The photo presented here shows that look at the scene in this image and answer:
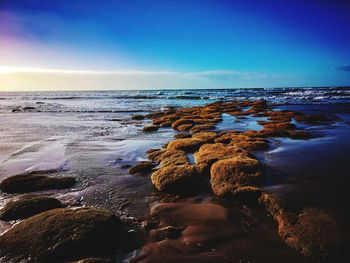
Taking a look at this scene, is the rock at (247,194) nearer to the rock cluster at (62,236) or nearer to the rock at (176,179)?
the rock at (176,179)

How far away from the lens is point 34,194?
695cm

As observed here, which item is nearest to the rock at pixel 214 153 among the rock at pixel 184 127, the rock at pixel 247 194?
the rock at pixel 247 194

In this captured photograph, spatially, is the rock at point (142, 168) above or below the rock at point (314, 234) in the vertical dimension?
below

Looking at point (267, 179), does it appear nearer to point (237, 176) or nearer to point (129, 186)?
point (237, 176)

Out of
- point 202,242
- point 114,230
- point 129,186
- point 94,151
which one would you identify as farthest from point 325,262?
point 94,151

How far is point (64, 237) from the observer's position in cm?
453

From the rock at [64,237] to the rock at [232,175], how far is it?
2.68m

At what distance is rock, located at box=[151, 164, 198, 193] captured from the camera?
688 centimetres

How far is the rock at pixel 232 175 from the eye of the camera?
21.4ft

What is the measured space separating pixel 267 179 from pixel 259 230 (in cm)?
246

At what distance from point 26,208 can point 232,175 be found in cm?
494

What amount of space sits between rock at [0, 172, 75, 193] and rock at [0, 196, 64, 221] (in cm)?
127

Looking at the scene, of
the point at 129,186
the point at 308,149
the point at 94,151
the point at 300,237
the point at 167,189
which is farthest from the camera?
the point at 94,151

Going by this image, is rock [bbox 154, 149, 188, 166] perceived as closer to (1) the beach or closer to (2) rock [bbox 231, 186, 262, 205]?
(1) the beach
